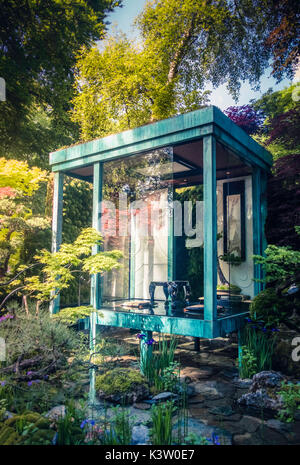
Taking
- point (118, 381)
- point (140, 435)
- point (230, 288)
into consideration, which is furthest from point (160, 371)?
point (230, 288)

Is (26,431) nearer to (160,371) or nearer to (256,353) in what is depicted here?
(160,371)

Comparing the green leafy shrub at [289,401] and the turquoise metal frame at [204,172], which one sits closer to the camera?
the green leafy shrub at [289,401]

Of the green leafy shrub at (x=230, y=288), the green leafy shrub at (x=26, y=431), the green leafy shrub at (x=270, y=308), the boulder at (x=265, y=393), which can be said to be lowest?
the boulder at (x=265, y=393)

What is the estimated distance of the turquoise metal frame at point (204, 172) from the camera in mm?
4719

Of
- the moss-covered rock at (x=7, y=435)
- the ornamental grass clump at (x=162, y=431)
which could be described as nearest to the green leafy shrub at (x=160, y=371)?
the ornamental grass clump at (x=162, y=431)

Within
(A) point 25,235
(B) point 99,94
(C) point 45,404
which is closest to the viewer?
(C) point 45,404

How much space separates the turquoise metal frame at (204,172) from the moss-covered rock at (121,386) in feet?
2.69

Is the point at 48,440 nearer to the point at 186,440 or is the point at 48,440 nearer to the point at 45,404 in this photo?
the point at 45,404

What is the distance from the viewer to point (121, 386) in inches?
177

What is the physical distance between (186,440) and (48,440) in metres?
1.31

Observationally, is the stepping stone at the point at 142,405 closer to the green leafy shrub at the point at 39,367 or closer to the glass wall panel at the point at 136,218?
the green leafy shrub at the point at 39,367

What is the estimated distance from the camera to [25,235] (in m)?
8.03

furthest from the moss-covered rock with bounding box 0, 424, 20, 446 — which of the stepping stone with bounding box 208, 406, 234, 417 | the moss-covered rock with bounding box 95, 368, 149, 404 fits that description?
the stepping stone with bounding box 208, 406, 234, 417

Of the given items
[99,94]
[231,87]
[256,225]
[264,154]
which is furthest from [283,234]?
[231,87]
